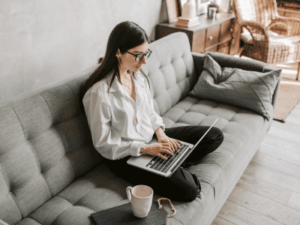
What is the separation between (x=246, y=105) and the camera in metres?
2.07

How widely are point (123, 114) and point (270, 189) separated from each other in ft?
3.89

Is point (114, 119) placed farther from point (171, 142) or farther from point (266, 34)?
point (266, 34)

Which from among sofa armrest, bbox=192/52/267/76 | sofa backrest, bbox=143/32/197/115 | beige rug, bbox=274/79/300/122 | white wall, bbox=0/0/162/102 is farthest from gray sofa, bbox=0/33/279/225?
beige rug, bbox=274/79/300/122

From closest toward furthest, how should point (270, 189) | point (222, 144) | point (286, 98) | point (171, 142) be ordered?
point (171, 142) < point (222, 144) < point (270, 189) < point (286, 98)

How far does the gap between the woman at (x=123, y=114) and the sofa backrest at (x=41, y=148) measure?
0.37 feet

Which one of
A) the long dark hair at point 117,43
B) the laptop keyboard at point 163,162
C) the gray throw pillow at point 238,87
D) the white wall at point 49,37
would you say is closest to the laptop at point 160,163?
the laptop keyboard at point 163,162

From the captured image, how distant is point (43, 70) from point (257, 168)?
5.53 feet

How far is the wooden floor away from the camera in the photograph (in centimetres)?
167

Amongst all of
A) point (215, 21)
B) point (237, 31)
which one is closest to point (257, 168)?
point (215, 21)

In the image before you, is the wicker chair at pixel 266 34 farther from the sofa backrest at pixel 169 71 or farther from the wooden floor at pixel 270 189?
the sofa backrest at pixel 169 71

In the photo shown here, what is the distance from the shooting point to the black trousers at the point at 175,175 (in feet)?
4.13

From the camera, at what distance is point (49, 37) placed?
1939 millimetres

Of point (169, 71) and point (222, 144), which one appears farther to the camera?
point (169, 71)

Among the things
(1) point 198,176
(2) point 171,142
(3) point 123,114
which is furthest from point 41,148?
(1) point 198,176
